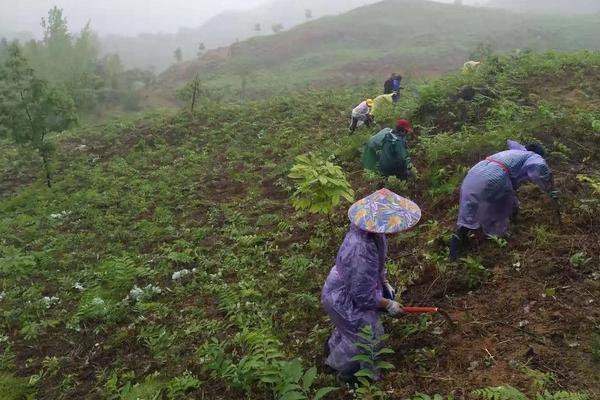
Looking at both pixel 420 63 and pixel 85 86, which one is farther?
pixel 420 63

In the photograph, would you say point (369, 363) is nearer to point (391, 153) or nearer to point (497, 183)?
point (497, 183)

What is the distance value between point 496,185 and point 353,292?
2399mm

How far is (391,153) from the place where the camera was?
27.6 ft

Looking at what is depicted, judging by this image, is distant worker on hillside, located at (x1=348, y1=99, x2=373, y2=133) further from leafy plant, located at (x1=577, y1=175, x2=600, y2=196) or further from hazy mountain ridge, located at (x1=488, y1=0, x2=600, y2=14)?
hazy mountain ridge, located at (x1=488, y1=0, x2=600, y2=14)

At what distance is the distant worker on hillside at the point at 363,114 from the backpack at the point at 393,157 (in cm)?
403

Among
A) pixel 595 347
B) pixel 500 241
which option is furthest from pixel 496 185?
pixel 595 347

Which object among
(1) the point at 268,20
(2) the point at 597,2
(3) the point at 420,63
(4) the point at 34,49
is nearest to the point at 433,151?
(3) the point at 420,63

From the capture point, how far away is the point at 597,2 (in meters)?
72.1

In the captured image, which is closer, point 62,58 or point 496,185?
point 496,185

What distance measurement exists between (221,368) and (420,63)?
3533cm

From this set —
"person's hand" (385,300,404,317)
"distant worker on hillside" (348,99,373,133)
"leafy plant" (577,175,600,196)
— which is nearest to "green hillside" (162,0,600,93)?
"distant worker on hillside" (348,99,373,133)

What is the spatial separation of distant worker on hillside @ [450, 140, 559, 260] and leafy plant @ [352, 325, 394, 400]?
6.88 feet

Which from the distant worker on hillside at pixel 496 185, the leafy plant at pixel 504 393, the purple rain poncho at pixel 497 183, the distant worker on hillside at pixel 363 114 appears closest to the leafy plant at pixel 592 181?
the distant worker on hillside at pixel 496 185

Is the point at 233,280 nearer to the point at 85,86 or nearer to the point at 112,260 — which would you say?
the point at 112,260
